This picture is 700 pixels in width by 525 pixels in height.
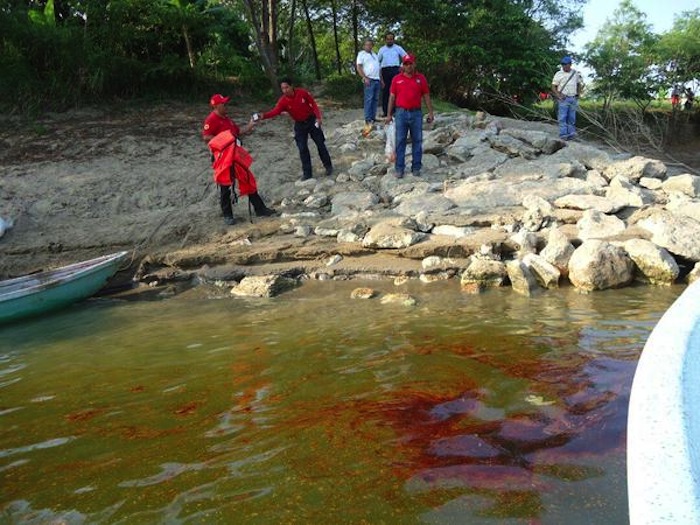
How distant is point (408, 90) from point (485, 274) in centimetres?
388

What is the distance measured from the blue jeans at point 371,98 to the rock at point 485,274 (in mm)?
6474

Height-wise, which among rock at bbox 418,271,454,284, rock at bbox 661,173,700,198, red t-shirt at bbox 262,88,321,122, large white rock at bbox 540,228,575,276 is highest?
red t-shirt at bbox 262,88,321,122

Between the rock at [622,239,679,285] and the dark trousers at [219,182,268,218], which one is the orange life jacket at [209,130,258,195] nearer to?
the dark trousers at [219,182,268,218]

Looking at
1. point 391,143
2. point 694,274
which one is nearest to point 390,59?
point 391,143

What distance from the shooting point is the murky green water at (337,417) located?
103 inches

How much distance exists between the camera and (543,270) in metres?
6.65

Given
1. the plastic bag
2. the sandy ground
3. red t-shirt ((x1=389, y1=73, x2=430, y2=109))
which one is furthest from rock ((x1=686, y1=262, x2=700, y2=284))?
the plastic bag

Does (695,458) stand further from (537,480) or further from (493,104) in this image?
(493,104)

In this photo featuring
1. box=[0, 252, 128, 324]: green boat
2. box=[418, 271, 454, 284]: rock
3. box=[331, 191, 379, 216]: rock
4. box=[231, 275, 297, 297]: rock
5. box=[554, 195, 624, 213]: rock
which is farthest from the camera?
box=[331, 191, 379, 216]: rock

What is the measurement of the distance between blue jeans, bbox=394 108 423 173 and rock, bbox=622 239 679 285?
164 inches

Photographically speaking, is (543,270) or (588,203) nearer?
(543,270)

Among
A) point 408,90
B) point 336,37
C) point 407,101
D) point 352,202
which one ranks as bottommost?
point 352,202

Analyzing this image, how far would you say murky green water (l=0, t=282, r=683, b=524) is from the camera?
8.60 feet

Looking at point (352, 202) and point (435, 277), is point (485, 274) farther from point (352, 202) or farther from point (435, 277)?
point (352, 202)
